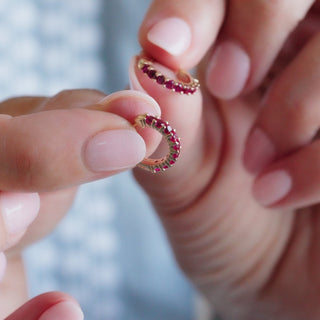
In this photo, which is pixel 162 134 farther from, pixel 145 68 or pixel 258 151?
pixel 258 151

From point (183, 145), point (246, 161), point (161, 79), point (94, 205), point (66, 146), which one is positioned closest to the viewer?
point (66, 146)

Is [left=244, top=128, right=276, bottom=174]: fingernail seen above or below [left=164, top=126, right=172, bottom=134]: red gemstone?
below

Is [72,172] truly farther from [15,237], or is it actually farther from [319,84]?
[319,84]

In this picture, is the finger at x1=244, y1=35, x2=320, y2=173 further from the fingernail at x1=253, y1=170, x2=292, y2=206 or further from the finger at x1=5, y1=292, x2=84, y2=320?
the finger at x1=5, y1=292, x2=84, y2=320

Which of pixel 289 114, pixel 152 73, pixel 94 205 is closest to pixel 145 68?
pixel 152 73

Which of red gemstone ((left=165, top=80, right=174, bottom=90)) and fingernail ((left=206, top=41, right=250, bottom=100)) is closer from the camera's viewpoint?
red gemstone ((left=165, top=80, right=174, bottom=90))

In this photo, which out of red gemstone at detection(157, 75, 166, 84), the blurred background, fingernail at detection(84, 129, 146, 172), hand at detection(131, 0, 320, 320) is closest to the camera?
fingernail at detection(84, 129, 146, 172)

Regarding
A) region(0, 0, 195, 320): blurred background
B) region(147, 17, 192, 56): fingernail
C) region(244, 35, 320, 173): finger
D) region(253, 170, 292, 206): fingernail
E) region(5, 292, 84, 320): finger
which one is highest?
region(147, 17, 192, 56): fingernail

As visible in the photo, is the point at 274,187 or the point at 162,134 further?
the point at 274,187

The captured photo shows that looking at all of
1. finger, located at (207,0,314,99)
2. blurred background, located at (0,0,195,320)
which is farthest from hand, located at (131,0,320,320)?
blurred background, located at (0,0,195,320)
